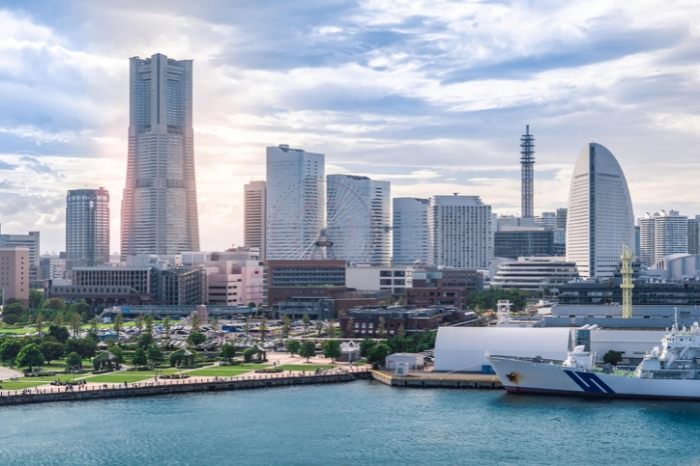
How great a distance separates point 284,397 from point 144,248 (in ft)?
497

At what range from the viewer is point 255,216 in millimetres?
198125

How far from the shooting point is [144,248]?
194 metres

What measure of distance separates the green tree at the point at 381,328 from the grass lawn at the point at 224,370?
15277 mm

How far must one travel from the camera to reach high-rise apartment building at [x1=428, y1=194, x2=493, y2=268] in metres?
185

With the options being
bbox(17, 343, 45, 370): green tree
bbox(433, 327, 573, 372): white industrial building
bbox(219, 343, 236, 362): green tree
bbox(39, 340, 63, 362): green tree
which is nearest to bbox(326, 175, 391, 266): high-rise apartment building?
bbox(219, 343, 236, 362): green tree

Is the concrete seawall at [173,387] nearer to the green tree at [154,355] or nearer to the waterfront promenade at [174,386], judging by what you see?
the waterfront promenade at [174,386]

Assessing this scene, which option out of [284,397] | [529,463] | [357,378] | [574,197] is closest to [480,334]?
[357,378]

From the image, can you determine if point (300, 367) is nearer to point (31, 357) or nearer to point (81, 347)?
point (81, 347)

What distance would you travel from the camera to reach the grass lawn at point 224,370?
5388cm

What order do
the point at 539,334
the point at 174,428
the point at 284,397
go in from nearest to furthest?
the point at 174,428 < the point at 284,397 < the point at 539,334

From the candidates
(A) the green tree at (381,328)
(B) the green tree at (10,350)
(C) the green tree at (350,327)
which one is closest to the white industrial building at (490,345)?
(A) the green tree at (381,328)

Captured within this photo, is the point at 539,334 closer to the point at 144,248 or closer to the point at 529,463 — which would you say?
the point at 529,463

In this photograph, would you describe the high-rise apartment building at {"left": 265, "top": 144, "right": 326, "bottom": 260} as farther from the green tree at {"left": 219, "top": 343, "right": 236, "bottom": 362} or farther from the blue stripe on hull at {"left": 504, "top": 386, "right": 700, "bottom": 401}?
the blue stripe on hull at {"left": 504, "top": 386, "right": 700, "bottom": 401}

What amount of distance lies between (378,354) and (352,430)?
17.4 m
